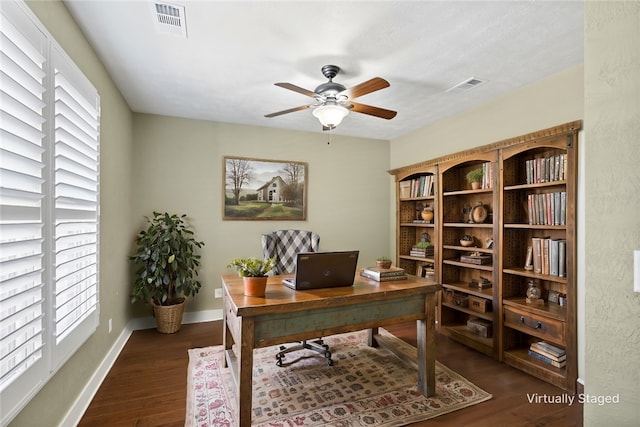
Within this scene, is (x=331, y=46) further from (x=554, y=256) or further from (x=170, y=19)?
(x=554, y=256)

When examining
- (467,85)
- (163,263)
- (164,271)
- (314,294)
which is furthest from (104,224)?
(467,85)

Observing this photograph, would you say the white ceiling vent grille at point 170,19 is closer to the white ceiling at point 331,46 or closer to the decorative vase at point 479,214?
the white ceiling at point 331,46

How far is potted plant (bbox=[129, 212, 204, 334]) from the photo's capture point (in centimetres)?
336

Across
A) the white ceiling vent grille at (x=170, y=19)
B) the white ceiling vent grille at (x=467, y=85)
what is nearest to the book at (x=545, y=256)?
the white ceiling vent grille at (x=467, y=85)

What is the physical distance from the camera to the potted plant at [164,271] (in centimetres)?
336

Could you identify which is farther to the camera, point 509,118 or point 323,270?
point 509,118

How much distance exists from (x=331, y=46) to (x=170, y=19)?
3.44 ft

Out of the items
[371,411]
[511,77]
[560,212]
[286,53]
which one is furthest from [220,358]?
[511,77]

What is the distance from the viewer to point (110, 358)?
8.87 feet

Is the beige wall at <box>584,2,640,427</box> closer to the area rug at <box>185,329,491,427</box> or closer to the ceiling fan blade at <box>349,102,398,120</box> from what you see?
the area rug at <box>185,329,491,427</box>

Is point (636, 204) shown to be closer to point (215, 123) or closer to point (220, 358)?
point (220, 358)

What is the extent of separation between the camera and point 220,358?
9.43ft

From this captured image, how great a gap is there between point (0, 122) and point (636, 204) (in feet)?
7.00

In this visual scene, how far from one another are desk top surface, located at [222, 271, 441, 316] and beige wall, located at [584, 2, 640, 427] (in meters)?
1.18
